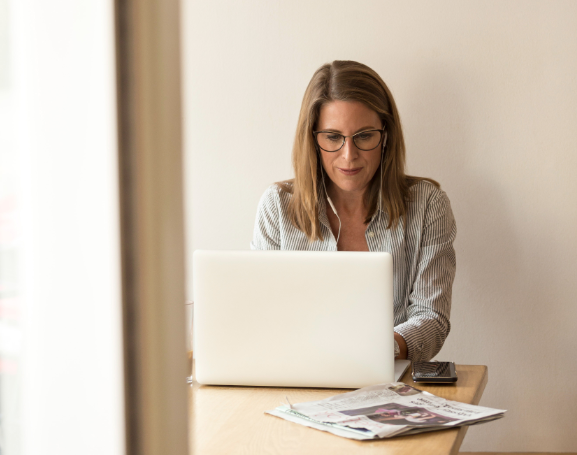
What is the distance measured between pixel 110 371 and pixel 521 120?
1906mm

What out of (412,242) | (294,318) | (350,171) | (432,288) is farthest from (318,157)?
(294,318)

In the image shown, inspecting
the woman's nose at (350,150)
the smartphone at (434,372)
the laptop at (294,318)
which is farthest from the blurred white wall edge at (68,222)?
the woman's nose at (350,150)

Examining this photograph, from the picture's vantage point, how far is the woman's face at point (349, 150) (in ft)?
5.53

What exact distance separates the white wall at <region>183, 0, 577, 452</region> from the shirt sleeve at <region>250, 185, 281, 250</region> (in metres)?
0.24

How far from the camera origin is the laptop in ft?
3.48

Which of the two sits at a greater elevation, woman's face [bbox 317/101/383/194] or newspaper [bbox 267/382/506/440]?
woman's face [bbox 317/101/383/194]

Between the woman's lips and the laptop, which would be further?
the woman's lips

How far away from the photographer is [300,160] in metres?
1.82

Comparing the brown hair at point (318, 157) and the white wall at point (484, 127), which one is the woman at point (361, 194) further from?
the white wall at point (484, 127)

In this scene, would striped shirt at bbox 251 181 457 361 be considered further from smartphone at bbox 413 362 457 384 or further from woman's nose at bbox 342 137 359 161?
smartphone at bbox 413 362 457 384

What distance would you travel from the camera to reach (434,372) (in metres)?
1.15

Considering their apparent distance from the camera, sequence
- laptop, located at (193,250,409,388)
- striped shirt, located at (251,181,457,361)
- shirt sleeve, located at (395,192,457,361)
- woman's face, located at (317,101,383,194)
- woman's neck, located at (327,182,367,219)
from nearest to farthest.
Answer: laptop, located at (193,250,409,388)
shirt sleeve, located at (395,192,457,361)
striped shirt, located at (251,181,457,361)
woman's face, located at (317,101,383,194)
woman's neck, located at (327,182,367,219)

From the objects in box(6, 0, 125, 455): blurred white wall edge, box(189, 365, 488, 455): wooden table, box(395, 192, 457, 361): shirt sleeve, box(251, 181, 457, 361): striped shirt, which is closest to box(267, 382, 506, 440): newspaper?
box(189, 365, 488, 455): wooden table

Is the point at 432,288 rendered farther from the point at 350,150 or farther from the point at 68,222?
the point at 68,222
